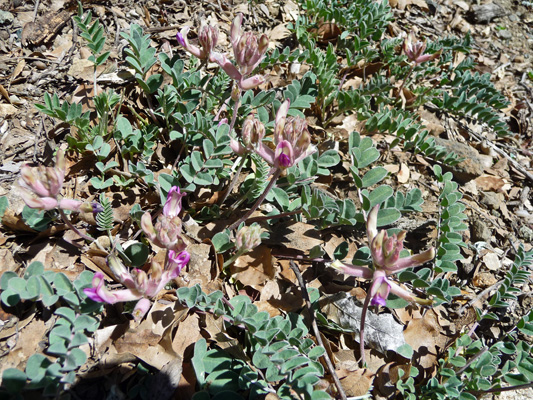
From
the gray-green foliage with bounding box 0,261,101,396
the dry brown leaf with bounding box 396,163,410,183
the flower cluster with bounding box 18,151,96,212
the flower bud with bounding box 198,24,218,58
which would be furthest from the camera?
the dry brown leaf with bounding box 396,163,410,183

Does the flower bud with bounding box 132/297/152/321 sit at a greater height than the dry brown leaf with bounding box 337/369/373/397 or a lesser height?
greater

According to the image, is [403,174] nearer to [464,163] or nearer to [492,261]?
[464,163]

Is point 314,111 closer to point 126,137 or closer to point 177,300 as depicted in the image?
point 126,137

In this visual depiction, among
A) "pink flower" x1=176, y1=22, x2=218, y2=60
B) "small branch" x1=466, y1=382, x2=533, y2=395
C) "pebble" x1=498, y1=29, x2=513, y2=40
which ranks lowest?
"small branch" x1=466, y1=382, x2=533, y2=395

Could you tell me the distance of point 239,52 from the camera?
2.57 metres

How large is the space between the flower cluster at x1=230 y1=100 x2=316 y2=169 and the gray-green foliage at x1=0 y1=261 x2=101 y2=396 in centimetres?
115

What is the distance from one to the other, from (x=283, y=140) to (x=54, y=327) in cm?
152

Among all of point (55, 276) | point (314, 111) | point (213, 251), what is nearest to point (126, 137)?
point (213, 251)

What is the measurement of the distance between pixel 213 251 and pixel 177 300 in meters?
0.46

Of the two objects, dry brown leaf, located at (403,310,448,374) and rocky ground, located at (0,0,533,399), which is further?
dry brown leaf, located at (403,310,448,374)

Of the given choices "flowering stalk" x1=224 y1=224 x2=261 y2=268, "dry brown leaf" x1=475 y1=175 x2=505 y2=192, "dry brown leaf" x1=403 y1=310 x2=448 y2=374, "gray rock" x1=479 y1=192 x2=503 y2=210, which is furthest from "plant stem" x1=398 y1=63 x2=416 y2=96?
"flowering stalk" x1=224 y1=224 x2=261 y2=268

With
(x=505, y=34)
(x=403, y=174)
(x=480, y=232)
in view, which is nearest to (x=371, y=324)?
(x=480, y=232)

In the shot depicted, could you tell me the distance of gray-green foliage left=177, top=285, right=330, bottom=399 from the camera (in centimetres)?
222

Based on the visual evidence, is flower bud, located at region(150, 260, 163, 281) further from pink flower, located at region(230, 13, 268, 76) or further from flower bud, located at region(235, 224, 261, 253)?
pink flower, located at region(230, 13, 268, 76)
